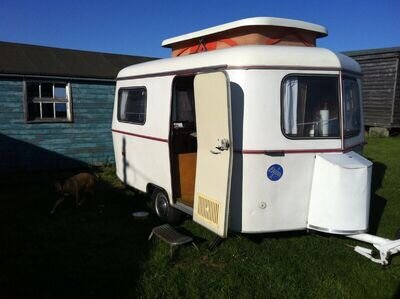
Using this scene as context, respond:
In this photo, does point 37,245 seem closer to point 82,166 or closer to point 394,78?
point 82,166

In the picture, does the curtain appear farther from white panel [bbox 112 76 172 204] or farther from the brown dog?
the brown dog

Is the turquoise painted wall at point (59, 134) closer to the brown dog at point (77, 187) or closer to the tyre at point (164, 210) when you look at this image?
the brown dog at point (77, 187)

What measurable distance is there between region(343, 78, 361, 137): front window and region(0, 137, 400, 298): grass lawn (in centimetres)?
156

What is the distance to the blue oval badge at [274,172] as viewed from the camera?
4812 millimetres

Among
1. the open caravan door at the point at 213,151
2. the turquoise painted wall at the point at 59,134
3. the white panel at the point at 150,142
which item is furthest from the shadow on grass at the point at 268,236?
the turquoise painted wall at the point at 59,134

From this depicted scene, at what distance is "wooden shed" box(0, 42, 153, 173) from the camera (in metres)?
10.5

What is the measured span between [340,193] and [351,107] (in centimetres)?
139

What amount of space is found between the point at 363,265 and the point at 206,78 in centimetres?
295

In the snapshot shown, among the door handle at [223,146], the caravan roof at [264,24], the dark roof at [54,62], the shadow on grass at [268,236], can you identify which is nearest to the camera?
the door handle at [223,146]

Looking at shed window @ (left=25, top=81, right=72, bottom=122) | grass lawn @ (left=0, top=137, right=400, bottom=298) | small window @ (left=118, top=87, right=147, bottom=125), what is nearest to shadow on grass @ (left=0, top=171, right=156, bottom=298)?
grass lawn @ (left=0, top=137, right=400, bottom=298)

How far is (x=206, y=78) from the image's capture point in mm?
4941

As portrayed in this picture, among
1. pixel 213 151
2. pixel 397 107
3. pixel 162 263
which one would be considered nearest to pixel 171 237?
pixel 162 263

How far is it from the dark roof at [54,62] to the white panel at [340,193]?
8.36 meters

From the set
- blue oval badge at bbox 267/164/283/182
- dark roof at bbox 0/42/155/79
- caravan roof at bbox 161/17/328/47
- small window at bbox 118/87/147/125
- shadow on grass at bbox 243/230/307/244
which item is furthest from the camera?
dark roof at bbox 0/42/155/79
